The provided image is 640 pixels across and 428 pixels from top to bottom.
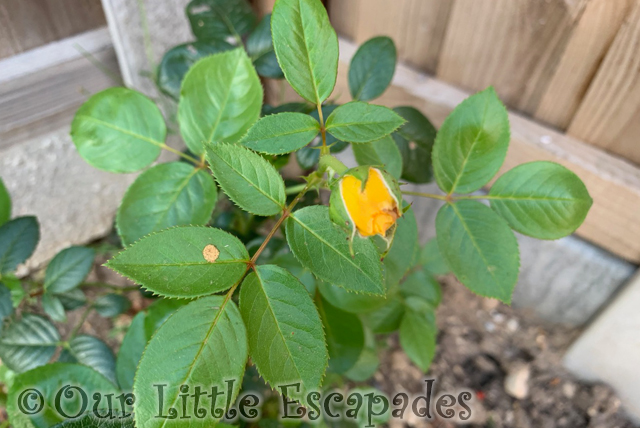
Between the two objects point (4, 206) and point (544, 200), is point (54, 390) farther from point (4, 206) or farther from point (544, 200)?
point (544, 200)

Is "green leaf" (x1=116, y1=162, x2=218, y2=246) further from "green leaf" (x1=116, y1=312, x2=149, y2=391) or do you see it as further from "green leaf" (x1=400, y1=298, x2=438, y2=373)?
"green leaf" (x1=400, y1=298, x2=438, y2=373)

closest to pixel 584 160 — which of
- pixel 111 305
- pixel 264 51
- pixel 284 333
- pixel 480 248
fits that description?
pixel 480 248

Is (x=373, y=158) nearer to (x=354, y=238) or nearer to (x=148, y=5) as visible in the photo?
(x=354, y=238)

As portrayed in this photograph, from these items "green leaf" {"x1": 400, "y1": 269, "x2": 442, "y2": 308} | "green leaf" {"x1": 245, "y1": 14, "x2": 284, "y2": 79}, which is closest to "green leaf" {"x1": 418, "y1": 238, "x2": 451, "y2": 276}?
"green leaf" {"x1": 400, "y1": 269, "x2": 442, "y2": 308}

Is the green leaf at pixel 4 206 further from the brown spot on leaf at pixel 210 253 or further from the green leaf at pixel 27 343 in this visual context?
the brown spot on leaf at pixel 210 253

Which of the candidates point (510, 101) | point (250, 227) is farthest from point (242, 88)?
point (510, 101)

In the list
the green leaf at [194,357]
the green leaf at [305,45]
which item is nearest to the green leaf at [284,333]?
the green leaf at [194,357]

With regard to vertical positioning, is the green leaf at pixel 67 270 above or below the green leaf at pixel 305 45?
below
